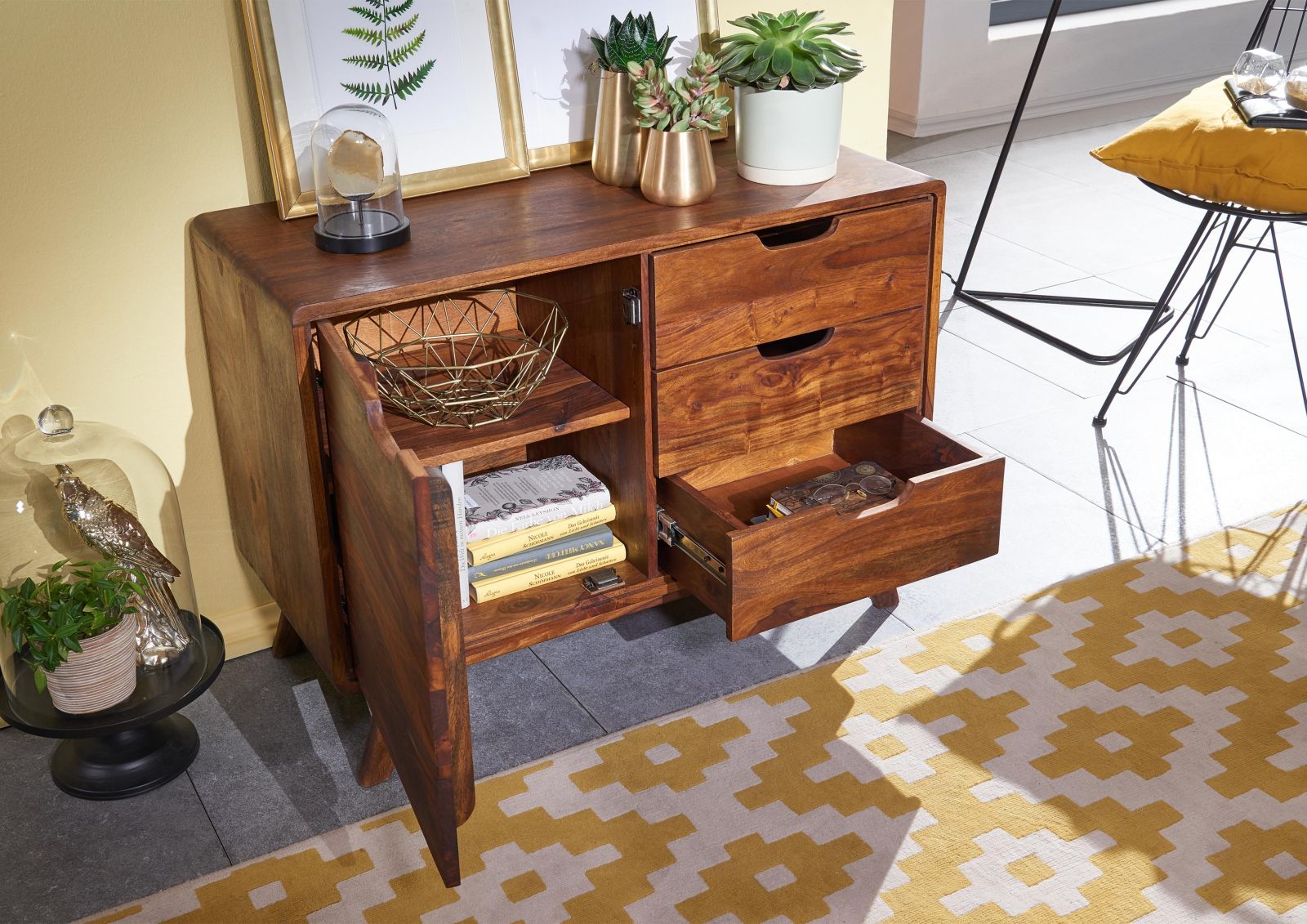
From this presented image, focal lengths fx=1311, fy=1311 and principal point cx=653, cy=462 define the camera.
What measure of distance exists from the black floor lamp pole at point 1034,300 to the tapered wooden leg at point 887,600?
2.61 feet

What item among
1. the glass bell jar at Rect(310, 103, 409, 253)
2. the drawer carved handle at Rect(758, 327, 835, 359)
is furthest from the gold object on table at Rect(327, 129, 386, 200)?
the drawer carved handle at Rect(758, 327, 835, 359)

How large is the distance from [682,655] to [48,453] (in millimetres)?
915

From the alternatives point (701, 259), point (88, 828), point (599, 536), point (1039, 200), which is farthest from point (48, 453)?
point (1039, 200)

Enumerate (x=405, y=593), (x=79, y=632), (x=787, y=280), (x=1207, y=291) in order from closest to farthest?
(x=405, y=593) < (x=79, y=632) < (x=787, y=280) < (x=1207, y=291)

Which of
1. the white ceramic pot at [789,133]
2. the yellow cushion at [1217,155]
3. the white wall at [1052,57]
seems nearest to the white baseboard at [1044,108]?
the white wall at [1052,57]

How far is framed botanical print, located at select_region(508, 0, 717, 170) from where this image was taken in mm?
1771

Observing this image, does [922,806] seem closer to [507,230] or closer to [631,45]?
[507,230]

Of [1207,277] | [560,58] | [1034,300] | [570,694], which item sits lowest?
[570,694]

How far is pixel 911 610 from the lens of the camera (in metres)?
2.05

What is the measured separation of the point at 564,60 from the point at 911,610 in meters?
0.98

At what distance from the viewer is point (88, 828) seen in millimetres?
1660

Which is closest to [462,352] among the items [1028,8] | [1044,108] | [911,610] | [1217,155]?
[911,610]

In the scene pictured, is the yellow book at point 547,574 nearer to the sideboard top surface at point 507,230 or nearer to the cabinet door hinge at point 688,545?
the cabinet door hinge at point 688,545

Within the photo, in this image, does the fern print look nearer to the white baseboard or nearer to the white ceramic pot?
the white ceramic pot
